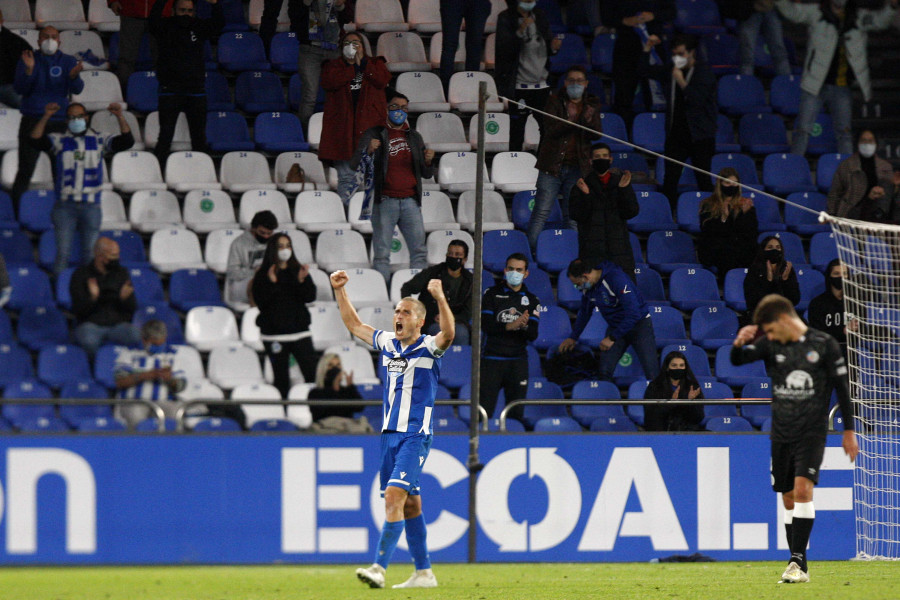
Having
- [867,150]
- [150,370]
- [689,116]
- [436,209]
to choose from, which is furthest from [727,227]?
[150,370]

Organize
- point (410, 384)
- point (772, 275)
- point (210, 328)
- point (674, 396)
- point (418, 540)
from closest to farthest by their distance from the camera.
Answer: point (410, 384) → point (418, 540) → point (674, 396) → point (210, 328) → point (772, 275)

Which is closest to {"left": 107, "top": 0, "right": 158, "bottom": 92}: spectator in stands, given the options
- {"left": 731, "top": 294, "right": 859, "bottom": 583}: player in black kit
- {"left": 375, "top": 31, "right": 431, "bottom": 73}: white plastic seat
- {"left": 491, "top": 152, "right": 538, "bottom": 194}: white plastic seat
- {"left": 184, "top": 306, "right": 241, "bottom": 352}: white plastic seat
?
{"left": 375, "top": 31, "right": 431, "bottom": 73}: white plastic seat

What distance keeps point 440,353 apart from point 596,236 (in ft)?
16.2

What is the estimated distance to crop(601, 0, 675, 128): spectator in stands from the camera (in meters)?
14.9

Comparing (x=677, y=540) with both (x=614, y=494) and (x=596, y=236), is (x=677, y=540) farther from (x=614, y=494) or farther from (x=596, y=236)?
(x=596, y=236)

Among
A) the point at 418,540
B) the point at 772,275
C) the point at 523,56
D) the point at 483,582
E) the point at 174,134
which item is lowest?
the point at 483,582

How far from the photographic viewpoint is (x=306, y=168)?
14.2m

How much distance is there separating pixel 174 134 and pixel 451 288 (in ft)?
14.2

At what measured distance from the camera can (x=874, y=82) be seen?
17.1 meters

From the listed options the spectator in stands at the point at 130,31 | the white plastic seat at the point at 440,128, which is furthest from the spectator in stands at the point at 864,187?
the spectator in stands at the point at 130,31

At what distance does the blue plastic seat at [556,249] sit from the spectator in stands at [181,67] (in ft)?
13.6

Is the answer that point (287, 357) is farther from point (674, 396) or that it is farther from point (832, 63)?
point (832, 63)

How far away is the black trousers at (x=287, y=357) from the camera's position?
38.7ft

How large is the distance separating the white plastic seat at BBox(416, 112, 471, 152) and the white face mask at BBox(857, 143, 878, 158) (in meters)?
4.75
